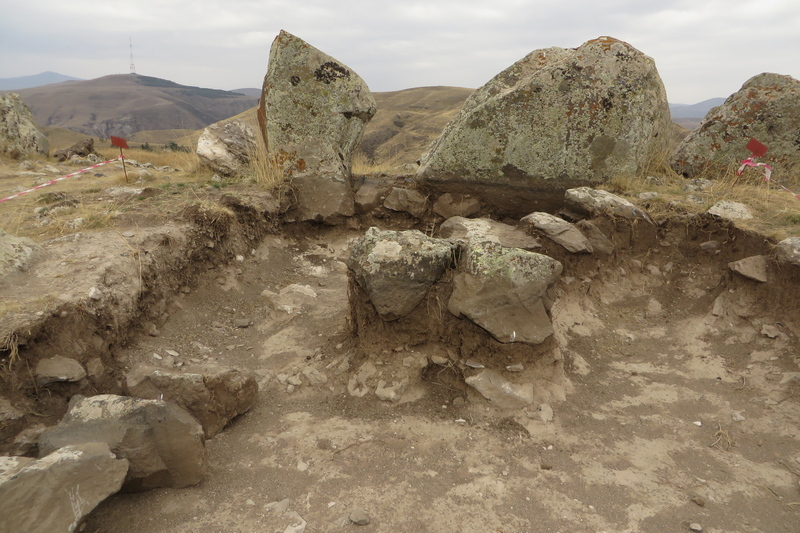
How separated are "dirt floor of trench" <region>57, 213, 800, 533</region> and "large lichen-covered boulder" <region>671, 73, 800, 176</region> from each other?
2420 mm

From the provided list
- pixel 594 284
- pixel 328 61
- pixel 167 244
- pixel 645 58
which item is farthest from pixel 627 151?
pixel 167 244

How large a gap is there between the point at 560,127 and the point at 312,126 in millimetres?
3636

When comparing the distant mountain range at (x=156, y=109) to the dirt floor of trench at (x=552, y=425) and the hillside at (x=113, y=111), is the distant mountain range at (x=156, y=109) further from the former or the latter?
the dirt floor of trench at (x=552, y=425)

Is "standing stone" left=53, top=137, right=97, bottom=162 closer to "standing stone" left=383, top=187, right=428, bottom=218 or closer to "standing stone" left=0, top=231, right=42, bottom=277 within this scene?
"standing stone" left=0, top=231, right=42, bottom=277

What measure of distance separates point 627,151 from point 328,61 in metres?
4.51

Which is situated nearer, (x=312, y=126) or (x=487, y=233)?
(x=487, y=233)

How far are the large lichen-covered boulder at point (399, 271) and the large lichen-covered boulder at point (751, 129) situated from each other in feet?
15.9

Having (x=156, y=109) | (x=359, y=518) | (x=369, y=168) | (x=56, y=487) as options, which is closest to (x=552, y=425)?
(x=359, y=518)

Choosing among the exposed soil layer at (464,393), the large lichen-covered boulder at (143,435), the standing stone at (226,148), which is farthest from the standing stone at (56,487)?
the standing stone at (226,148)

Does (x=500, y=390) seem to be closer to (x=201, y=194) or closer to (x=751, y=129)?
(x=201, y=194)

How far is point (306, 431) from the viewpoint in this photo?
3355 mm

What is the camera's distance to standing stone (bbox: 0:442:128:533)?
208cm

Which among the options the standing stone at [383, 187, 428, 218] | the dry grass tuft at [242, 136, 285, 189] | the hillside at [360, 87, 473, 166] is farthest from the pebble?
the hillside at [360, 87, 473, 166]

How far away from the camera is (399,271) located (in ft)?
12.4
